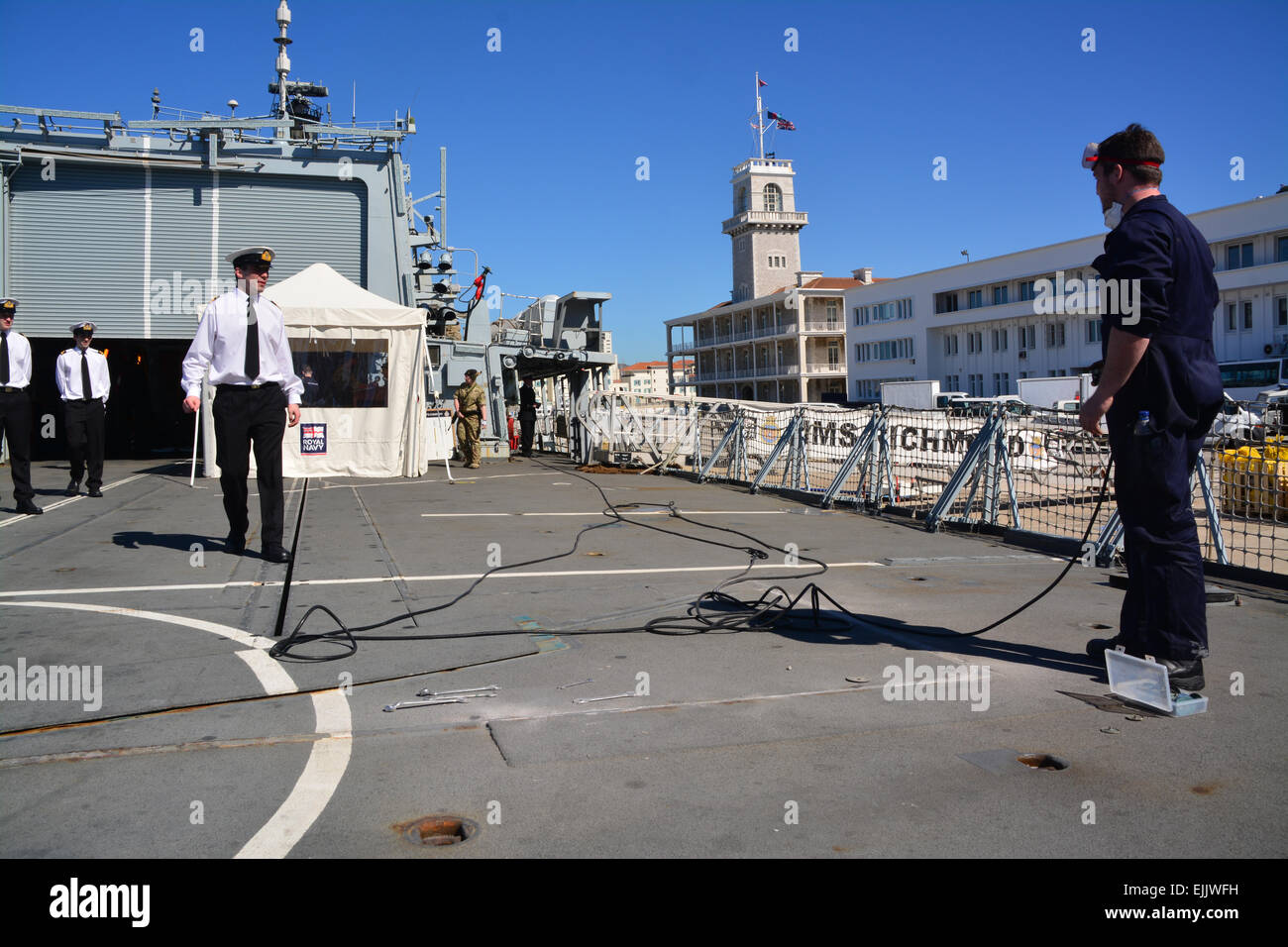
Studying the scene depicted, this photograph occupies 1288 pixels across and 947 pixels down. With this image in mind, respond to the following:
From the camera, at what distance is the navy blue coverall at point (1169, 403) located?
12.2ft

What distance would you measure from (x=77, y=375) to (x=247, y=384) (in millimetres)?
5806

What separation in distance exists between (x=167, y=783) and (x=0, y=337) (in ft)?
28.3

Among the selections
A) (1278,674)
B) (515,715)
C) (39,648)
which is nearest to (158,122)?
(39,648)

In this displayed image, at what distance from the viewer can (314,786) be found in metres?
2.78

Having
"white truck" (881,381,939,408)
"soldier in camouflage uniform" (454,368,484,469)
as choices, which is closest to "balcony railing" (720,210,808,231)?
"white truck" (881,381,939,408)

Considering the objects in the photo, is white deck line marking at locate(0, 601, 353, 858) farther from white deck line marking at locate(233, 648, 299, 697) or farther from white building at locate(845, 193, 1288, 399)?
white building at locate(845, 193, 1288, 399)

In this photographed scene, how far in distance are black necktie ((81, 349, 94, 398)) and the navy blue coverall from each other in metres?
11.3

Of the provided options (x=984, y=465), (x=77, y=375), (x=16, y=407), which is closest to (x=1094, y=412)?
(x=984, y=465)

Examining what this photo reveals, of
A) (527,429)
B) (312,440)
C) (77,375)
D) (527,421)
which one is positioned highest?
(77,375)

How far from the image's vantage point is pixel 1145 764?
9.77 ft

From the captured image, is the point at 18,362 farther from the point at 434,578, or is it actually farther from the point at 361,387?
the point at 434,578
